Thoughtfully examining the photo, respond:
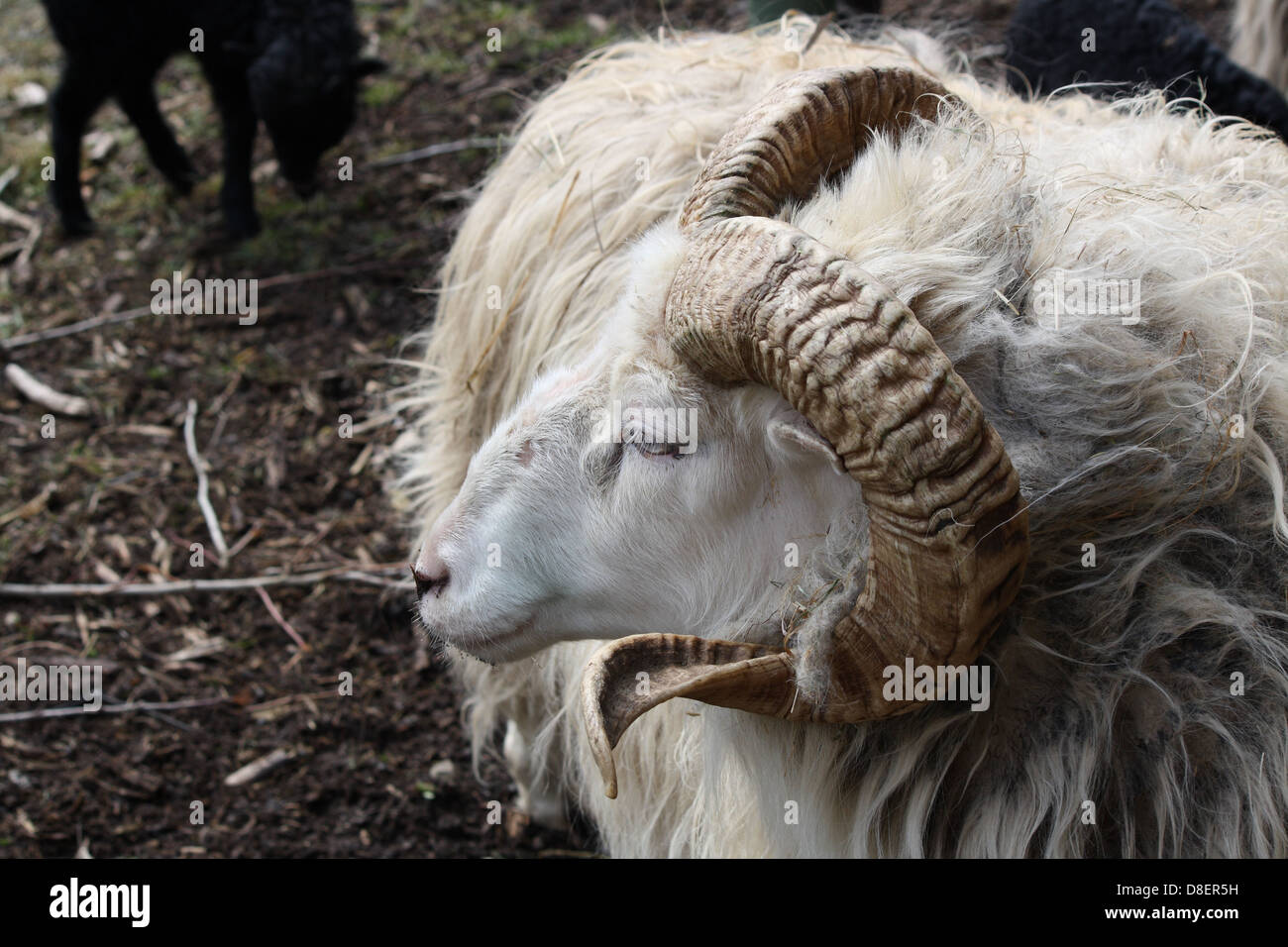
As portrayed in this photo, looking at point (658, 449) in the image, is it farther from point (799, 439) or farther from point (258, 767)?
point (258, 767)

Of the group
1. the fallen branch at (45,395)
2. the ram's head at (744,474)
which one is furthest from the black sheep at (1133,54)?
the fallen branch at (45,395)

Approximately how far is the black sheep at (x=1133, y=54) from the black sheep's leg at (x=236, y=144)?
418cm

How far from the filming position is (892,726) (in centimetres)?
232

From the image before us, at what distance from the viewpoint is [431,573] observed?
2514 millimetres

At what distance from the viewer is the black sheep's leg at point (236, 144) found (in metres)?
6.41

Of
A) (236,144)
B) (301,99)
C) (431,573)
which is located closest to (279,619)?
(431,573)

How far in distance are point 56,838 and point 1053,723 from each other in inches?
126

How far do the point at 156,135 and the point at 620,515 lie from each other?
555 centimetres

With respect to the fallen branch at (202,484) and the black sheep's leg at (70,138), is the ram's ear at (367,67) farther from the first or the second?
the fallen branch at (202,484)

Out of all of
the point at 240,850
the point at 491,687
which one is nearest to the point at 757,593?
the point at 491,687

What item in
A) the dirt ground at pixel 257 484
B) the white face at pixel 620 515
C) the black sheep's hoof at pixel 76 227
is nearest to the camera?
the white face at pixel 620 515

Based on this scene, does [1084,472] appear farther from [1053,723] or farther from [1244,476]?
[1053,723]

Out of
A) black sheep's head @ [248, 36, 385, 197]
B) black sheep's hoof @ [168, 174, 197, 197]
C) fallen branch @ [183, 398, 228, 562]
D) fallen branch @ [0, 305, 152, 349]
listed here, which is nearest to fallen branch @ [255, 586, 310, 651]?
fallen branch @ [183, 398, 228, 562]

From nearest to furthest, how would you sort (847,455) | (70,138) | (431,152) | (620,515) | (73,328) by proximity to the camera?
(847,455)
(620,515)
(73,328)
(70,138)
(431,152)
